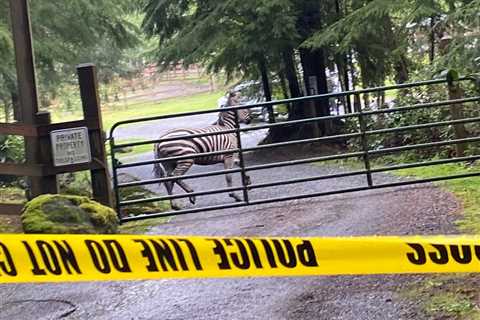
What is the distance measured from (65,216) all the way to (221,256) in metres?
3.57

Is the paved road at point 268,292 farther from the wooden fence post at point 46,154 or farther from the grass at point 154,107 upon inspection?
the grass at point 154,107

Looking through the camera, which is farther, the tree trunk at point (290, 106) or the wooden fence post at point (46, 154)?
the tree trunk at point (290, 106)

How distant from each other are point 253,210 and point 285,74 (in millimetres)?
11354

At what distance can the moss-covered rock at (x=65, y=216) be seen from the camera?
23.2 ft

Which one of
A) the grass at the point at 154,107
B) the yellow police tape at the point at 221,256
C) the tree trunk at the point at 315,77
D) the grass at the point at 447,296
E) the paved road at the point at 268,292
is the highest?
the grass at the point at 154,107

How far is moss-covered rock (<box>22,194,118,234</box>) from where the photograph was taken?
7.08 metres

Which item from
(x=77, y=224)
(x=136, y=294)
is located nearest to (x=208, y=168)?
(x=77, y=224)

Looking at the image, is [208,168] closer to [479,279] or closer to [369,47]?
[369,47]

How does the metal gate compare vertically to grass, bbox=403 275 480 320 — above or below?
above

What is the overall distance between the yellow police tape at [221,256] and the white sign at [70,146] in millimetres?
4036

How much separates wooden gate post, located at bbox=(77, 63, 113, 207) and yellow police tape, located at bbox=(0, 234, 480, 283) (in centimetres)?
413

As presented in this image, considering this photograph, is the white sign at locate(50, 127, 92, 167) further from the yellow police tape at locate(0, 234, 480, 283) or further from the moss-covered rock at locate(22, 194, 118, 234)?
the yellow police tape at locate(0, 234, 480, 283)

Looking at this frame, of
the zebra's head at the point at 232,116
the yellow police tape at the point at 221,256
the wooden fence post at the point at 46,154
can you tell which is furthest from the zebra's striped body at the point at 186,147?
the yellow police tape at the point at 221,256

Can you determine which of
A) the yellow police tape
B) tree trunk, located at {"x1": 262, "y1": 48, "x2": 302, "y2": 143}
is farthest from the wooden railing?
tree trunk, located at {"x1": 262, "y1": 48, "x2": 302, "y2": 143}
